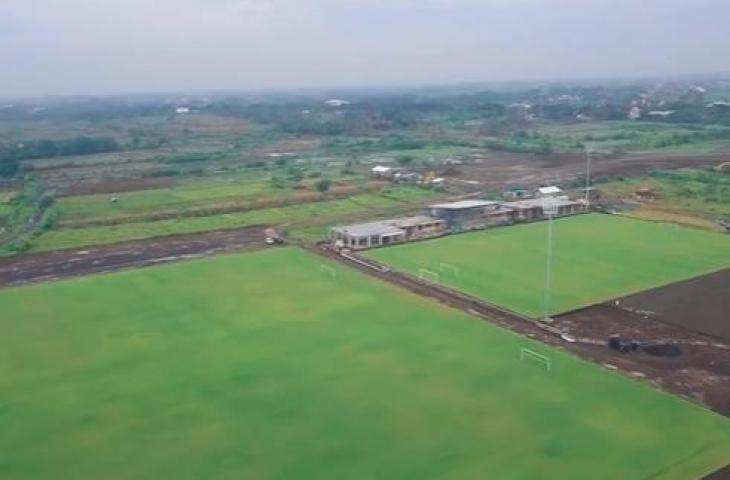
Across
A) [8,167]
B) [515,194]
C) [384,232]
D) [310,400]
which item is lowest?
[310,400]

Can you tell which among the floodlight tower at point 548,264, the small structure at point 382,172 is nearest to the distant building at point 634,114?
the small structure at point 382,172

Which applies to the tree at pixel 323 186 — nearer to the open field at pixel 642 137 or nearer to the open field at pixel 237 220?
the open field at pixel 237 220

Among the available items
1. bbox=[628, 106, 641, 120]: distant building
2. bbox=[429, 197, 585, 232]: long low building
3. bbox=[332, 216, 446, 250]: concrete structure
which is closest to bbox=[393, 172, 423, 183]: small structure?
bbox=[429, 197, 585, 232]: long low building

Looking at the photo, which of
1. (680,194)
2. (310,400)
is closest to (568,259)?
(310,400)

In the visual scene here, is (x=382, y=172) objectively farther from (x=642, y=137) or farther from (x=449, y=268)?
(x=642, y=137)

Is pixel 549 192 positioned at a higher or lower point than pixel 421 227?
higher

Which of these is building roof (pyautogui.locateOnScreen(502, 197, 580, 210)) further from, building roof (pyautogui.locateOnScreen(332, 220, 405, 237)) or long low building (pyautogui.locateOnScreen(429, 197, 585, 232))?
building roof (pyautogui.locateOnScreen(332, 220, 405, 237))
